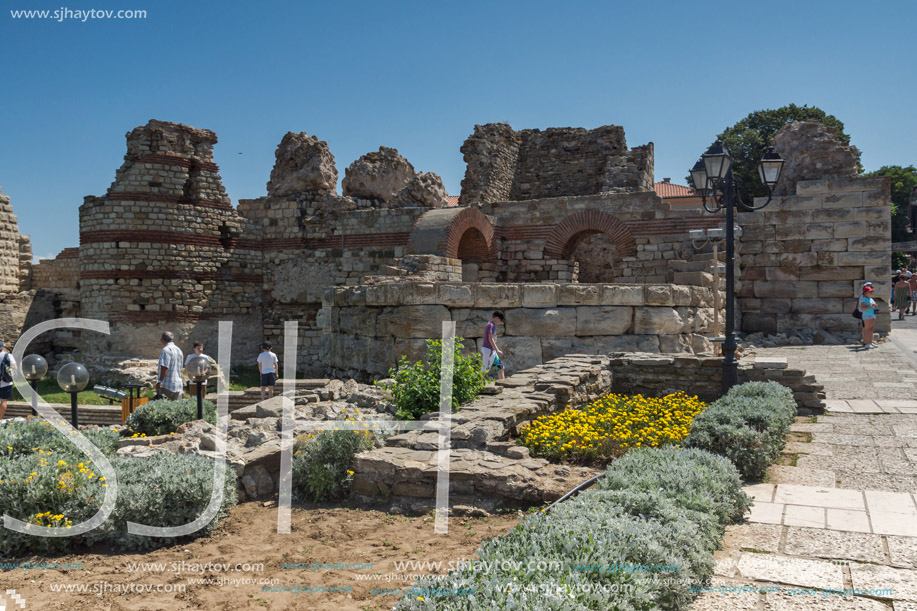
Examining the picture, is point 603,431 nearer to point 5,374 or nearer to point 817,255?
point 5,374

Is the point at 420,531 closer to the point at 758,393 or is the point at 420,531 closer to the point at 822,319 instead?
the point at 758,393

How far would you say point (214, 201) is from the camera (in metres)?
17.3

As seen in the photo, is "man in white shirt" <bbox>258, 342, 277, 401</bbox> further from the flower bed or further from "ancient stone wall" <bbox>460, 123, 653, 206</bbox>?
"ancient stone wall" <bbox>460, 123, 653, 206</bbox>

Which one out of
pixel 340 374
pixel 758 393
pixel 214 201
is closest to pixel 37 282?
pixel 214 201

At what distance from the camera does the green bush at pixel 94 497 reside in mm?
4098

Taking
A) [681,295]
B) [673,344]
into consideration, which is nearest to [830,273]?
[681,295]

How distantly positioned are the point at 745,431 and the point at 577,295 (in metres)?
4.93

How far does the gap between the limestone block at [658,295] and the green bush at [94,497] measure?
717cm

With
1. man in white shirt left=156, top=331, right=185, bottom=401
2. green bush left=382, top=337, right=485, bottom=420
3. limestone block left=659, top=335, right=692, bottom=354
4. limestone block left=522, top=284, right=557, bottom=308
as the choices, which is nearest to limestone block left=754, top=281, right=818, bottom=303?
limestone block left=659, top=335, right=692, bottom=354

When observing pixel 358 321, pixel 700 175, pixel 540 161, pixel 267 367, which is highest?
pixel 540 161

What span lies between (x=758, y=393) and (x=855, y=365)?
5343mm

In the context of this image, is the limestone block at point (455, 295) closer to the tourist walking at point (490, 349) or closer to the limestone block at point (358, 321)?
the tourist walking at point (490, 349)

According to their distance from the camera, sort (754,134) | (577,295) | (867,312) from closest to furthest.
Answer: (577,295) < (867,312) < (754,134)

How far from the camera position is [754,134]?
111 feet
